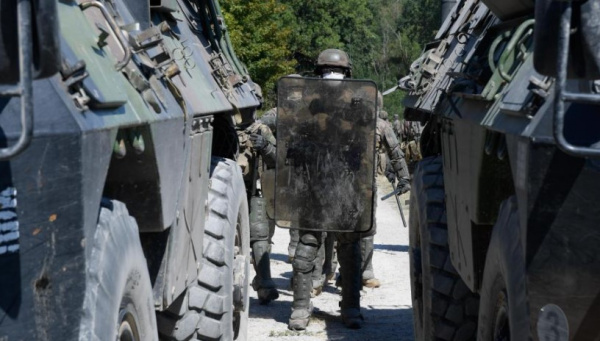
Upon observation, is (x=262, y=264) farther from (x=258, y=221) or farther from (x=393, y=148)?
(x=393, y=148)

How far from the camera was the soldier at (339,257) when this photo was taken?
375 inches

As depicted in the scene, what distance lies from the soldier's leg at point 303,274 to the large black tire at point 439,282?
8.42 ft

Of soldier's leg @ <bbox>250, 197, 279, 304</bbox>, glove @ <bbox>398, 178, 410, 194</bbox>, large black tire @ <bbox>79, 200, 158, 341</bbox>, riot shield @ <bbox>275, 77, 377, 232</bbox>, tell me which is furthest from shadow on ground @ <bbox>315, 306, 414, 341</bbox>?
large black tire @ <bbox>79, 200, 158, 341</bbox>

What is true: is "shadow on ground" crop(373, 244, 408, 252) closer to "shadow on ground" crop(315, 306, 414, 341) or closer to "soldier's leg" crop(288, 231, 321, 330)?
"shadow on ground" crop(315, 306, 414, 341)

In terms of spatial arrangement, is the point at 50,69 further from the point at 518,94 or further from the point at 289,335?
the point at 289,335

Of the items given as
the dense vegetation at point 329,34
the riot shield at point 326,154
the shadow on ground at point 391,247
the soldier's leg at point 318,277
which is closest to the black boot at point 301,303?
the riot shield at point 326,154

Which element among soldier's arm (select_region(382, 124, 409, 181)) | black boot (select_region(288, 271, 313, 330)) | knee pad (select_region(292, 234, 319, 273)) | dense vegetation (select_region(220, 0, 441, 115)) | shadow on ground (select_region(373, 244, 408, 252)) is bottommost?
dense vegetation (select_region(220, 0, 441, 115))

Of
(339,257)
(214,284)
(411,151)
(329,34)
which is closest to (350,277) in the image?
(339,257)

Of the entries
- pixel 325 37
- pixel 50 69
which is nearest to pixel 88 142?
pixel 50 69

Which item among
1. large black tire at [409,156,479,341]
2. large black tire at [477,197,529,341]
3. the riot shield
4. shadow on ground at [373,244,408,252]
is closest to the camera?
large black tire at [477,197,529,341]

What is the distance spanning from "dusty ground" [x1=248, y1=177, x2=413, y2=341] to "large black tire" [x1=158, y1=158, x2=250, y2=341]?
258cm

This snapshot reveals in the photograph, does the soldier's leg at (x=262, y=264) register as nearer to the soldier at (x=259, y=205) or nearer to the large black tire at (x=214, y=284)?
the soldier at (x=259, y=205)

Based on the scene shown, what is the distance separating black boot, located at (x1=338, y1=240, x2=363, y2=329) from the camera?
9.66m

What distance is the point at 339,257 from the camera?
32.6ft
